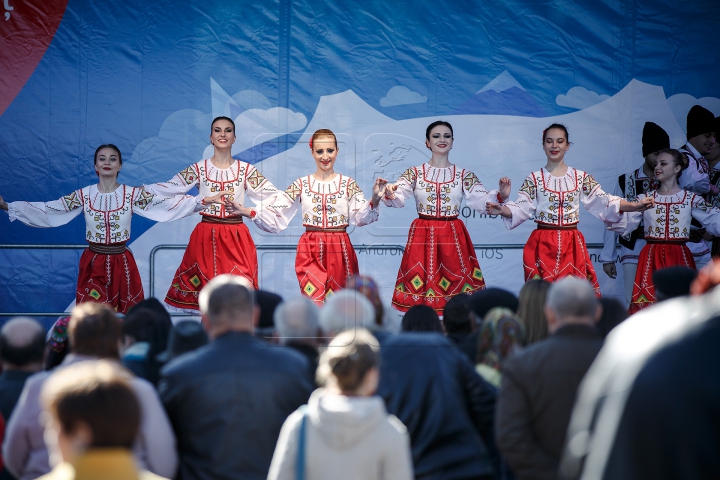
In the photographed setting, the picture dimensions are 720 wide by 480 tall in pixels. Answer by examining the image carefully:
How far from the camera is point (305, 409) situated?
6.35 feet

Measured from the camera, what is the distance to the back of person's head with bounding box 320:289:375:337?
97.0 inches

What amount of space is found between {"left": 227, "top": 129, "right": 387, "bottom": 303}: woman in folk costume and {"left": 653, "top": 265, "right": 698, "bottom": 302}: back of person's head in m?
2.21

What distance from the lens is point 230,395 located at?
219 centimetres

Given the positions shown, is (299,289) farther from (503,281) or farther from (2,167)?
(2,167)

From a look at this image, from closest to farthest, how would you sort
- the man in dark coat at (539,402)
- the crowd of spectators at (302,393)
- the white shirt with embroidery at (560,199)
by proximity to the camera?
1. the crowd of spectators at (302,393)
2. the man in dark coat at (539,402)
3. the white shirt with embroidery at (560,199)

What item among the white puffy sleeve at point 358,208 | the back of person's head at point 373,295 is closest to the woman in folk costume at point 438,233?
the white puffy sleeve at point 358,208

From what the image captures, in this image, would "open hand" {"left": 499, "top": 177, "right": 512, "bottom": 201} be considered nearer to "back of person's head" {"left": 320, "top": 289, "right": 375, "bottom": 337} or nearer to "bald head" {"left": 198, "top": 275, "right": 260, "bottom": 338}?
"back of person's head" {"left": 320, "top": 289, "right": 375, "bottom": 337}

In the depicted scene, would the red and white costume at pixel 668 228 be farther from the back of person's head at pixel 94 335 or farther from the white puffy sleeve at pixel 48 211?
the back of person's head at pixel 94 335

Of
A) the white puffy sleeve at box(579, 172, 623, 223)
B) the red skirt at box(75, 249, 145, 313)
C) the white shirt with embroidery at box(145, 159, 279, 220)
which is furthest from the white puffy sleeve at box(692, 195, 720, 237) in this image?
the red skirt at box(75, 249, 145, 313)

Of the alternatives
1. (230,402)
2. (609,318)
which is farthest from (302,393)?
(609,318)

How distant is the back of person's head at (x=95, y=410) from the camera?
1299mm

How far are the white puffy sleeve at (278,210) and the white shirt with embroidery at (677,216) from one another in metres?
2.15

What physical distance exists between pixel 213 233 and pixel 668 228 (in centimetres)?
303

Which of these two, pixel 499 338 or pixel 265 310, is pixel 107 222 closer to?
pixel 265 310
